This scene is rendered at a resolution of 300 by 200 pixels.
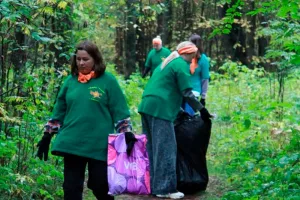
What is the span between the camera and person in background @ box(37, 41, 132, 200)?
5.44 metres

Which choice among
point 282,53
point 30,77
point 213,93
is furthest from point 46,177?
point 213,93

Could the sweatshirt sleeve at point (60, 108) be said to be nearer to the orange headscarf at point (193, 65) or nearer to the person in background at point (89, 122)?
the person in background at point (89, 122)

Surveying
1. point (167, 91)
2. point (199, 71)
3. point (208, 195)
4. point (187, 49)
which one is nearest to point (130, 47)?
point (199, 71)

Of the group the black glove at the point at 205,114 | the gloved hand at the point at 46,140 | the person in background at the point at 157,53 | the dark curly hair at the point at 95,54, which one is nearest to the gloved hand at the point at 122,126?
the dark curly hair at the point at 95,54

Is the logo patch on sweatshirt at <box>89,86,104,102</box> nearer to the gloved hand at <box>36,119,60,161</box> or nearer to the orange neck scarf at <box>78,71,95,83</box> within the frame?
the orange neck scarf at <box>78,71,95,83</box>

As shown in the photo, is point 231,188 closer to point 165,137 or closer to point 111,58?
point 165,137

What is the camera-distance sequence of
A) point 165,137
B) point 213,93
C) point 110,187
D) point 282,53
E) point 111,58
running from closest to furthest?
point 110,187 → point 165,137 → point 282,53 → point 213,93 → point 111,58

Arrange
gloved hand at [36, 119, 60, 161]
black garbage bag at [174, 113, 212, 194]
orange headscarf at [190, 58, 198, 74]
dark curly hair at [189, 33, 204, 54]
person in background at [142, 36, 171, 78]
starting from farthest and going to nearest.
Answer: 1. person in background at [142, 36, 171, 78]
2. orange headscarf at [190, 58, 198, 74]
3. dark curly hair at [189, 33, 204, 54]
4. black garbage bag at [174, 113, 212, 194]
5. gloved hand at [36, 119, 60, 161]

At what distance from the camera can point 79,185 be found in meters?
5.49

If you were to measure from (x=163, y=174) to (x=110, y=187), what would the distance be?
230 centimetres

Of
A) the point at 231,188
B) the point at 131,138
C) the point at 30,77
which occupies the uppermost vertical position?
the point at 30,77

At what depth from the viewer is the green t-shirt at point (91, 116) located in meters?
5.45

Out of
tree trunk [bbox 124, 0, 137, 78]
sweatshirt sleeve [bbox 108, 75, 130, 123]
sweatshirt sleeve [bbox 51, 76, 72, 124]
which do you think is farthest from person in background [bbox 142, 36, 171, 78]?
sweatshirt sleeve [bbox 108, 75, 130, 123]

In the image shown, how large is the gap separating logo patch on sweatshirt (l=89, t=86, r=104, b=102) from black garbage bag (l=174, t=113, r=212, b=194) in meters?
2.61
